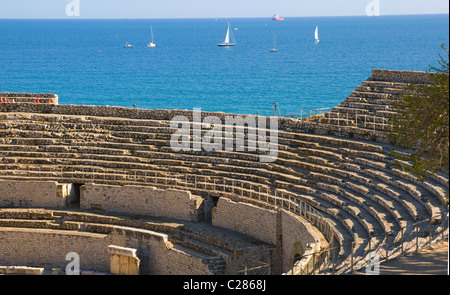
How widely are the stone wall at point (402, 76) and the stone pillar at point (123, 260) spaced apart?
1506cm

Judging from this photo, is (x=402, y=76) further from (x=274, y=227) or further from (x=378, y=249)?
(x=378, y=249)

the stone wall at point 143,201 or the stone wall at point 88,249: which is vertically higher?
the stone wall at point 143,201

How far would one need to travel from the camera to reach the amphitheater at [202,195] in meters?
28.8

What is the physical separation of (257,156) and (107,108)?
9.39 metres

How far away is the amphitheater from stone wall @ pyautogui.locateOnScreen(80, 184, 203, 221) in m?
0.05

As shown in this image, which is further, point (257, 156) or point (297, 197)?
point (257, 156)

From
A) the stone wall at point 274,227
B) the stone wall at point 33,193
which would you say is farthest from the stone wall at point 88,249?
the stone wall at point 274,227

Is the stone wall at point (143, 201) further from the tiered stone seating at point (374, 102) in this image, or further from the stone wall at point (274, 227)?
the tiered stone seating at point (374, 102)

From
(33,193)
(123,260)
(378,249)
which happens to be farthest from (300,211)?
(33,193)

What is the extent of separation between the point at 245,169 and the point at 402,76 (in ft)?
29.2

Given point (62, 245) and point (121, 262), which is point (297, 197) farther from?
point (62, 245)

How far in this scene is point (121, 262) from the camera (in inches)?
1238

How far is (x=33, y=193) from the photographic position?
3603cm

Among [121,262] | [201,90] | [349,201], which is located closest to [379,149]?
[349,201]
